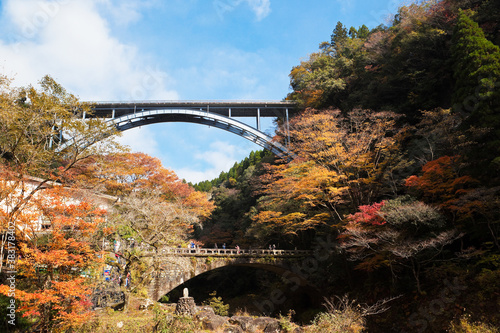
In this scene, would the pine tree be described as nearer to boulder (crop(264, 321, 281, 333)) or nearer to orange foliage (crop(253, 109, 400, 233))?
orange foliage (crop(253, 109, 400, 233))

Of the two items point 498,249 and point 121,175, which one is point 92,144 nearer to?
point 121,175

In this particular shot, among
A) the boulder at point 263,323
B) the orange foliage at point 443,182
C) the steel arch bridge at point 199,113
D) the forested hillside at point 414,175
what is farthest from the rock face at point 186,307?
the steel arch bridge at point 199,113

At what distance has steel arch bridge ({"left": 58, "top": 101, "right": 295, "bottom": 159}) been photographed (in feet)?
86.6

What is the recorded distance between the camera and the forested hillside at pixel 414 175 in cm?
1052

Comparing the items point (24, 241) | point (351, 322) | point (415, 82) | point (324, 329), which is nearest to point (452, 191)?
point (351, 322)

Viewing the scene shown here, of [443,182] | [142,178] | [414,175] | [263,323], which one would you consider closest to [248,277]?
[142,178]

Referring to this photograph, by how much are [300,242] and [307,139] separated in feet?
28.7

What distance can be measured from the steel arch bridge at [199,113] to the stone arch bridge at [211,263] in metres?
9.70

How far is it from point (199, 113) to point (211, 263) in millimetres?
14182

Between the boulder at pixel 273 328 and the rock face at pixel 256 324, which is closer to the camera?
the boulder at pixel 273 328

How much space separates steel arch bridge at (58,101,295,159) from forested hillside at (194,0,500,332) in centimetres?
531

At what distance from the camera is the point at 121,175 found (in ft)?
66.8

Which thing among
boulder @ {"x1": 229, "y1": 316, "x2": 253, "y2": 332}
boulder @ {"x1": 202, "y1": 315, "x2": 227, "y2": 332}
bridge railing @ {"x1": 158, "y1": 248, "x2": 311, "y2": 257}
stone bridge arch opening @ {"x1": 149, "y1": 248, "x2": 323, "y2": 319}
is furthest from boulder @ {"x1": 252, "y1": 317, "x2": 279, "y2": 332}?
bridge railing @ {"x1": 158, "y1": 248, "x2": 311, "y2": 257}

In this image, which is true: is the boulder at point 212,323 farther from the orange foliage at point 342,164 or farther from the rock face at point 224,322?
the orange foliage at point 342,164
